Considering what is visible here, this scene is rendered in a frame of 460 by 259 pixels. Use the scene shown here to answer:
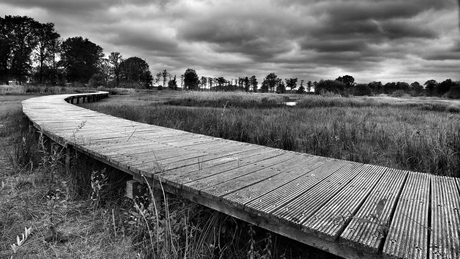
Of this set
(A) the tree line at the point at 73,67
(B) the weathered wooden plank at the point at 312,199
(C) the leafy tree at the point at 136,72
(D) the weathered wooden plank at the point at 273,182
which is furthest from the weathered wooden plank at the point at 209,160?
(C) the leafy tree at the point at 136,72

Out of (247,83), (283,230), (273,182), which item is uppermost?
(247,83)

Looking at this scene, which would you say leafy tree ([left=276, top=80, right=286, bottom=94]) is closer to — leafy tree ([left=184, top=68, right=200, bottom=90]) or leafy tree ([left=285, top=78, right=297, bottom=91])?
leafy tree ([left=285, top=78, right=297, bottom=91])

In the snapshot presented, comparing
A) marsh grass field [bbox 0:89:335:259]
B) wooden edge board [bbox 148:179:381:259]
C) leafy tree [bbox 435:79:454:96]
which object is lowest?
marsh grass field [bbox 0:89:335:259]

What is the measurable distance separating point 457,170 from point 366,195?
8.52 ft

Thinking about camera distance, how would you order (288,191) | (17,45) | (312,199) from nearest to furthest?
(312,199) < (288,191) < (17,45)

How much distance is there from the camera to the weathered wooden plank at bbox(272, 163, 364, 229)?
1.57 meters

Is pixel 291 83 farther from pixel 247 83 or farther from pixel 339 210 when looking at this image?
pixel 339 210

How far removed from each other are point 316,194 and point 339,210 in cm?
27

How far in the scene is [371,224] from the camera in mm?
1489

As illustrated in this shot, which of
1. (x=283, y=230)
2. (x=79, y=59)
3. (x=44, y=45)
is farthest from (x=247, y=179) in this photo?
(x=79, y=59)

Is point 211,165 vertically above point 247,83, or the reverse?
point 247,83

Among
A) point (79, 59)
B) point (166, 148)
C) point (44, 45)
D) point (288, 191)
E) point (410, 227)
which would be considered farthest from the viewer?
point (79, 59)

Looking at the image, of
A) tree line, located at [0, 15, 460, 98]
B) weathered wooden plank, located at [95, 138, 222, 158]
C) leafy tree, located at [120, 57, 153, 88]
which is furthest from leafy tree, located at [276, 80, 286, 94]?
weathered wooden plank, located at [95, 138, 222, 158]

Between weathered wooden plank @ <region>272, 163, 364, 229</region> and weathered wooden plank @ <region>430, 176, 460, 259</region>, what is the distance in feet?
1.91
